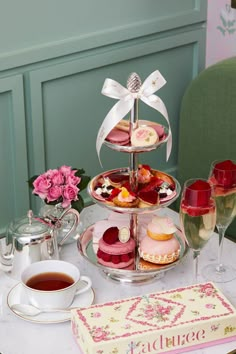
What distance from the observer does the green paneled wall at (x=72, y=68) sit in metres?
2.21

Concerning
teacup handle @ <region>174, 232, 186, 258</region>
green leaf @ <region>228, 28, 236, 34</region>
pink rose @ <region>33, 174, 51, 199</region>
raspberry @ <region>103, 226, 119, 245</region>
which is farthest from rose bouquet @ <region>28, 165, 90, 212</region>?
green leaf @ <region>228, 28, 236, 34</region>

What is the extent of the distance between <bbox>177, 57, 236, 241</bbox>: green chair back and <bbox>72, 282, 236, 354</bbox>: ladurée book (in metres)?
0.78

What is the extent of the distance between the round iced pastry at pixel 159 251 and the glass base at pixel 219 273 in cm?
9

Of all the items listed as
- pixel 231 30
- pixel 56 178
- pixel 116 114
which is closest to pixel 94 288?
pixel 56 178

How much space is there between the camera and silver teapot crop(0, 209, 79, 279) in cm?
157

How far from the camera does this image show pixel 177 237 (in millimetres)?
1694

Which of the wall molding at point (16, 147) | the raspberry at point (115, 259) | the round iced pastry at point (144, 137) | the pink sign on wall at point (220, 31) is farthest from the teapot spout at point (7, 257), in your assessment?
the pink sign on wall at point (220, 31)

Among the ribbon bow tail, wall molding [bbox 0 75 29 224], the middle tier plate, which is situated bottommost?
wall molding [bbox 0 75 29 224]

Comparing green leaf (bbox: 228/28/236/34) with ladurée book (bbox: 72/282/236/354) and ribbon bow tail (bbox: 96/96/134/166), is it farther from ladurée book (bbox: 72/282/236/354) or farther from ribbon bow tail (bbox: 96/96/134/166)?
ladurée book (bbox: 72/282/236/354)

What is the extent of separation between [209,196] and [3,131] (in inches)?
38.0

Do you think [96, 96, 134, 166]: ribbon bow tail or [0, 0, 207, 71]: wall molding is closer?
[96, 96, 134, 166]: ribbon bow tail

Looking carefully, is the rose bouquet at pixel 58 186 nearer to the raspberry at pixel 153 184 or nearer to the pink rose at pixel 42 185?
the pink rose at pixel 42 185

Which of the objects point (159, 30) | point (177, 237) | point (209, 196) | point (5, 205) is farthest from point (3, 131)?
point (209, 196)

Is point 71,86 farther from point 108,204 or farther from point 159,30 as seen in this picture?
point 108,204
